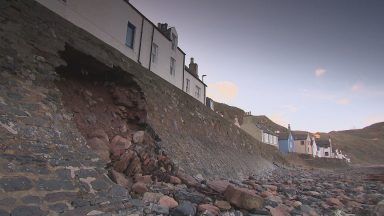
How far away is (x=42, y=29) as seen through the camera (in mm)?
6504

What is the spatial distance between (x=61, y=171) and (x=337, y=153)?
11111 cm

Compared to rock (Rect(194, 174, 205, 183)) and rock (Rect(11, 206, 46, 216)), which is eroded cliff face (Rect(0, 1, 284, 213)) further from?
rock (Rect(194, 174, 205, 183))

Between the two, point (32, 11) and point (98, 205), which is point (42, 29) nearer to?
point (32, 11)

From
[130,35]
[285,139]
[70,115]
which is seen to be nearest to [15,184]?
[70,115]

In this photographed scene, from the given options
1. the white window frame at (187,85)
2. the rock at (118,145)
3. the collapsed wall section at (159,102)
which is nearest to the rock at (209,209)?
the rock at (118,145)

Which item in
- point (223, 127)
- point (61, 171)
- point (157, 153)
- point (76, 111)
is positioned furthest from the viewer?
point (223, 127)

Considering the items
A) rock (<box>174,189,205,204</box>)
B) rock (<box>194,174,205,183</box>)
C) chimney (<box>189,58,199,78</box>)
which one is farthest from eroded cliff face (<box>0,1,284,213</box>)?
chimney (<box>189,58,199,78</box>)

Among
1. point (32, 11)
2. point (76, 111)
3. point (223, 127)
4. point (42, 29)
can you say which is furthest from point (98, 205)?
point (223, 127)

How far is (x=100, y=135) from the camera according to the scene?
752 cm

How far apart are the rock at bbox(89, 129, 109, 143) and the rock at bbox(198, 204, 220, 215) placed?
3437mm

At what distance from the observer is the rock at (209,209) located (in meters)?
5.77

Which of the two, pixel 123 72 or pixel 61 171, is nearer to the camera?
pixel 61 171

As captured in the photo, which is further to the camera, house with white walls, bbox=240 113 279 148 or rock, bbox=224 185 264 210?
house with white walls, bbox=240 113 279 148

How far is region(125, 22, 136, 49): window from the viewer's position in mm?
19534
